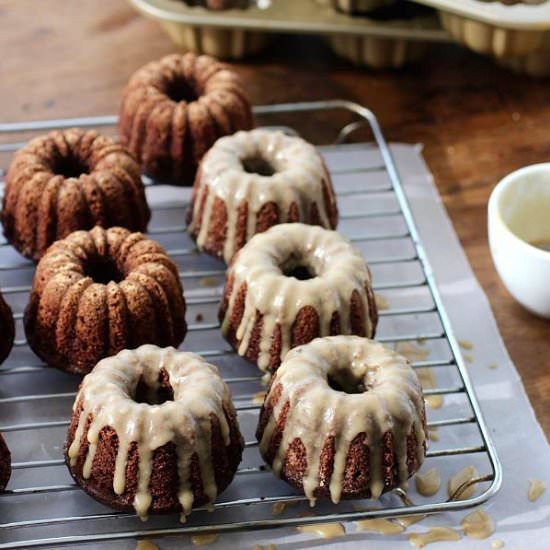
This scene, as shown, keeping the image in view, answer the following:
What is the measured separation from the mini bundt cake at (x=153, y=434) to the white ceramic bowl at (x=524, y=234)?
1.99 feet

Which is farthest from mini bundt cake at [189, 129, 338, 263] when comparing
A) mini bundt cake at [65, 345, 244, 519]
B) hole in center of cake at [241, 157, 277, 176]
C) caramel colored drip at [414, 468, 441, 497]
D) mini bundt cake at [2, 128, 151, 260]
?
caramel colored drip at [414, 468, 441, 497]

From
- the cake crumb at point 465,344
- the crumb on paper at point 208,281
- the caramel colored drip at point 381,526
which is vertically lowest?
the caramel colored drip at point 381,526

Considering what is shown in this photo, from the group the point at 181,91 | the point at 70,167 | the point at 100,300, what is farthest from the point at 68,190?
the point at 181,91

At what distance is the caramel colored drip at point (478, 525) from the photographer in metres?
1.61

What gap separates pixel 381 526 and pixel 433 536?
0.25 ft

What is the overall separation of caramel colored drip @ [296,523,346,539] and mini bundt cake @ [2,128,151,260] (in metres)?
0.69

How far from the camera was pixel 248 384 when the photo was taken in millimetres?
1834

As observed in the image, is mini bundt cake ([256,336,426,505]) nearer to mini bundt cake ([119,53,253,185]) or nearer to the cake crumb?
the cake crumb

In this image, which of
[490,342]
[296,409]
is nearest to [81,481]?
[296,409]

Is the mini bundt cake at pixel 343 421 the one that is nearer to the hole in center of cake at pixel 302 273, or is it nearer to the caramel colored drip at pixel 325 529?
the caramel colored drip at pixel 325 529

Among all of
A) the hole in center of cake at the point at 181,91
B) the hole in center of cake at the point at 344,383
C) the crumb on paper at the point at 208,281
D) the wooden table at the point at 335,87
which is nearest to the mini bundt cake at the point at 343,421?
the hole in center of cake at the point at 344,383

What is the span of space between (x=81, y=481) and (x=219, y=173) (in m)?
0.64

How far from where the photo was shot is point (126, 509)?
156 centimetres

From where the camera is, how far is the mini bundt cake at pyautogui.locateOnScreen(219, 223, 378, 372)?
5.71 feet
